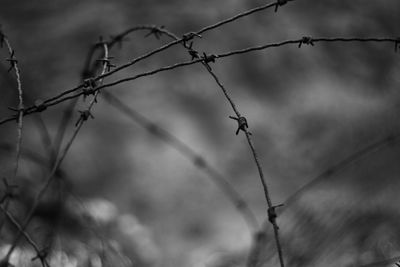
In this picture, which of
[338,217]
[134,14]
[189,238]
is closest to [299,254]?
[338,217]

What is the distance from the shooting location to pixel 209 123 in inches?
182

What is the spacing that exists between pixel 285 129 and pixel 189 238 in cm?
120

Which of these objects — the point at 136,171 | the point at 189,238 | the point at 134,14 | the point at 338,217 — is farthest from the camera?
the point at 134,14

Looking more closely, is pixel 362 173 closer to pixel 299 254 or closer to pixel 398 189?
pixel 398 189

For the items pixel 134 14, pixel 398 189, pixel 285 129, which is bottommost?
pixel 398 189

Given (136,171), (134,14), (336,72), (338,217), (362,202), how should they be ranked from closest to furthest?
(338,217), (362,202), (136,171), (336,72), (134,14)

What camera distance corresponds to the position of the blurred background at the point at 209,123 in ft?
12.7

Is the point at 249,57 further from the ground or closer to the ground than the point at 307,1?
closer to the ground

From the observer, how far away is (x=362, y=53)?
481cm

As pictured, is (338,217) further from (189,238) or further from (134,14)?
(134,14)

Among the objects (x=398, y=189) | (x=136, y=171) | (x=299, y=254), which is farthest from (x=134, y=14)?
(x=299, y=254)

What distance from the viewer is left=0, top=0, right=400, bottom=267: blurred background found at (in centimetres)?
386

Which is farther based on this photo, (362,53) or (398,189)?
(362,53)

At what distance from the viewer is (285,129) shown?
4.53 metres
